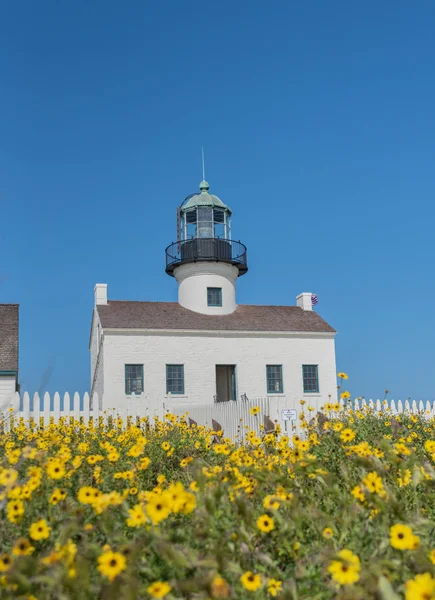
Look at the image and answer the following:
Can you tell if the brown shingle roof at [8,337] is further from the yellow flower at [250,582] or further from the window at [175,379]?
the yellow flower at [250,582]

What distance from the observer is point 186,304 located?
96.9ft

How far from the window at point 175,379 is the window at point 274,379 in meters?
3.98

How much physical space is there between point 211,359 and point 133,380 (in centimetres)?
350

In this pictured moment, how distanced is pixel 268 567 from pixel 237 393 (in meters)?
23.8

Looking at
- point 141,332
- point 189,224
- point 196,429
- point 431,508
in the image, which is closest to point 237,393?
point 141,332

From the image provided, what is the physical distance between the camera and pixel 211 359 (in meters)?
27.0

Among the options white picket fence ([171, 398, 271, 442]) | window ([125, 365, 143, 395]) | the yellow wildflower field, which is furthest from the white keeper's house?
the yellow wildflower field

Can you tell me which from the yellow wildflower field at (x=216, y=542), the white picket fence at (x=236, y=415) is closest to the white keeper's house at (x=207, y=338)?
the white picket fence at (x=236, y=415)

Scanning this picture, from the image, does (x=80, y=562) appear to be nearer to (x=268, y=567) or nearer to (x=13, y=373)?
(x=268, y=567)

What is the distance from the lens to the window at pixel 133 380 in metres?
25.8

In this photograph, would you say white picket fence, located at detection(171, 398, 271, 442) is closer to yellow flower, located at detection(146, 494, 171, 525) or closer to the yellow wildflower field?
the yellow wildflower field

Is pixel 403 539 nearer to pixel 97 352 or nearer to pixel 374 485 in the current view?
pixel 374 485

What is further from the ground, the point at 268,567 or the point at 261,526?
the point at 261,526

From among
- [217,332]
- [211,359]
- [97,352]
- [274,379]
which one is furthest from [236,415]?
[97,352]
